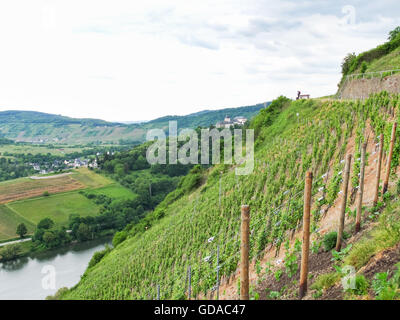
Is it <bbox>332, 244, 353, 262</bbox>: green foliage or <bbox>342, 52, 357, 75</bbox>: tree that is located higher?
<bbox>342, 52, 357, 75</bbox>: tree

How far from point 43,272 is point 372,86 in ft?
151

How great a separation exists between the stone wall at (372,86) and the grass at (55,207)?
198ft

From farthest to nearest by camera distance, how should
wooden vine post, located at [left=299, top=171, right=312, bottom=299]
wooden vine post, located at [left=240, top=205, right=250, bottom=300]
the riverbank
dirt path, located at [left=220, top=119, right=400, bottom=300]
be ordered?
1. the riverbank
2. dirt path, located at [left=220, top=119, right=400, bottom=300]
3. wooden vine post, located at [left=299, top=171, right=312, bottom=299]
4. wooden vine post, located at [left=240, top=205, right=250, bottom=300]

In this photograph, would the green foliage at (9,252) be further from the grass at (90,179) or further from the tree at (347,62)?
the tree at (347,62)

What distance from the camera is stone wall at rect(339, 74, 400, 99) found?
1518cm

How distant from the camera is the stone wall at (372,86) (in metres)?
15.2

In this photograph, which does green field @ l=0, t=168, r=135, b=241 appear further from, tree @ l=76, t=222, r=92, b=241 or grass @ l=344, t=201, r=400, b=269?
grass @ l=344, t=201, r=400, b=269

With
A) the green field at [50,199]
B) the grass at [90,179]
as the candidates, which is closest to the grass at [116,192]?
the green field at [50,199]

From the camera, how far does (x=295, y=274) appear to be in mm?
6645

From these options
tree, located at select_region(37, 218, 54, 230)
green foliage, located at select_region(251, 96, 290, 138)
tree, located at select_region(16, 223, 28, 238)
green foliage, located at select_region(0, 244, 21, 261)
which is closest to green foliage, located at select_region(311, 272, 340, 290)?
green foliage, located at select_region(251, 96, 290, 138)

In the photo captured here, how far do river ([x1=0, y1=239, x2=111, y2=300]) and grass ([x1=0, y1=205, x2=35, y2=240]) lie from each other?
12.3 metres

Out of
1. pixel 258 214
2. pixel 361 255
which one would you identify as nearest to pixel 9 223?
pixel 258 214

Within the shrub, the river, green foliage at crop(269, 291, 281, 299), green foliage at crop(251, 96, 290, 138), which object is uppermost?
green foliage at crop(251, 96, 290, 138)
